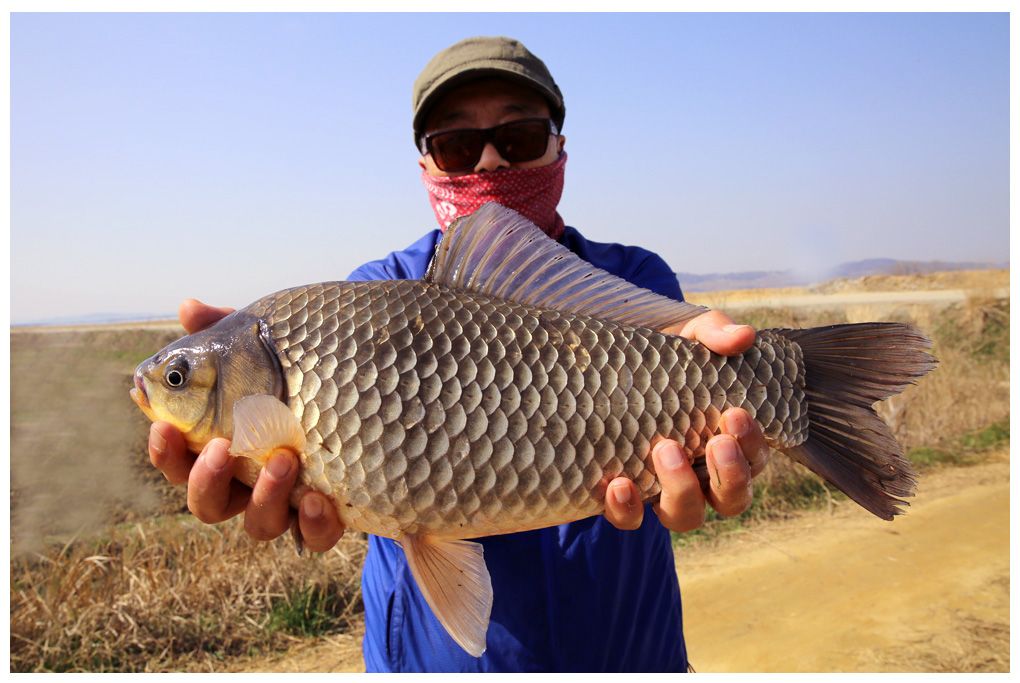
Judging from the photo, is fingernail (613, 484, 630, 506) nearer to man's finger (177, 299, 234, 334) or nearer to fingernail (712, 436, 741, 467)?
fingernail (712, 436, 741, 467)

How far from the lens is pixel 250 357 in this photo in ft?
4.67

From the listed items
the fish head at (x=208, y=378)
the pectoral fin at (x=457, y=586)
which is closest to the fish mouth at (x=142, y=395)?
the fish head at (x=208, y=378)

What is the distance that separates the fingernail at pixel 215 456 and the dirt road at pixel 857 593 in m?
2.87

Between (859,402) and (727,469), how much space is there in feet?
1.15

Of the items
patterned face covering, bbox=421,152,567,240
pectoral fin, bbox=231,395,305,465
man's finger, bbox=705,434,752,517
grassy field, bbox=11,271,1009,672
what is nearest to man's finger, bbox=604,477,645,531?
man's finger, bbox=705,434,752,517

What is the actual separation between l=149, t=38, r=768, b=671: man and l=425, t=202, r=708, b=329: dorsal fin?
148mm

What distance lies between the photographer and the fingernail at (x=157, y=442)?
146 cm

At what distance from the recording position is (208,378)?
1436 millimetres

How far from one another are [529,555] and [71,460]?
5615mm

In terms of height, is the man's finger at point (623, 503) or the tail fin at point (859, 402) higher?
the tail fin at point (859, 402)

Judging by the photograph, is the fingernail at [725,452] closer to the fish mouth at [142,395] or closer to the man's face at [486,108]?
the fish mouth at [142,395]

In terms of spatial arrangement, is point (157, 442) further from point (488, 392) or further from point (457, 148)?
point (457, 148)

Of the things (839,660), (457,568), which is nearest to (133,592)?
(457,568)

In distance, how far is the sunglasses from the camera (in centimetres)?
252
